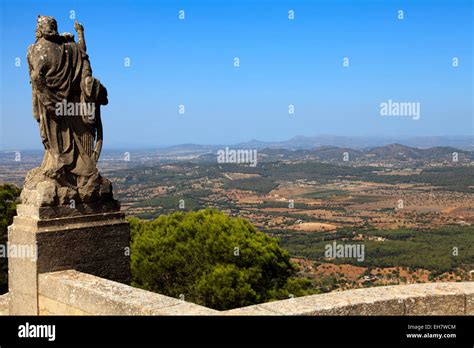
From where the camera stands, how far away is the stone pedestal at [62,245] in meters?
6.02

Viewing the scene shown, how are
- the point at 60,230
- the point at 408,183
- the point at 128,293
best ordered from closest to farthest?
the point at 128,293 < the point at 60,230 < the point at 408,183

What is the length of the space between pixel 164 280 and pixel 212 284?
1.78 meters

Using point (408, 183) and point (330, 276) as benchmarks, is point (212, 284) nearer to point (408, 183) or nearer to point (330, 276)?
point (330, 276)

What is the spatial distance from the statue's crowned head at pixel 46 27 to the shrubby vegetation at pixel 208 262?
7.69 metres

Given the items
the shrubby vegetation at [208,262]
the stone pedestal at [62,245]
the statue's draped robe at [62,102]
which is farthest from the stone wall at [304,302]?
the shrubby vegetation at [208,262]

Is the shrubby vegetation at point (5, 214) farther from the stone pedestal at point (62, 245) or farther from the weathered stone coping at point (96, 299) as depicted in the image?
the weathered stone coping at point (96, 299)

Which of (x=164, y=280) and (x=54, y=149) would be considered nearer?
(x=54, y=149)

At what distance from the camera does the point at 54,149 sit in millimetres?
6367

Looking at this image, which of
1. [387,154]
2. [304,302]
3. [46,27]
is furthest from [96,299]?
[387,154]

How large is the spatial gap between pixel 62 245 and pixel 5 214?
32.8 ft

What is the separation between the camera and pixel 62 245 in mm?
6133
